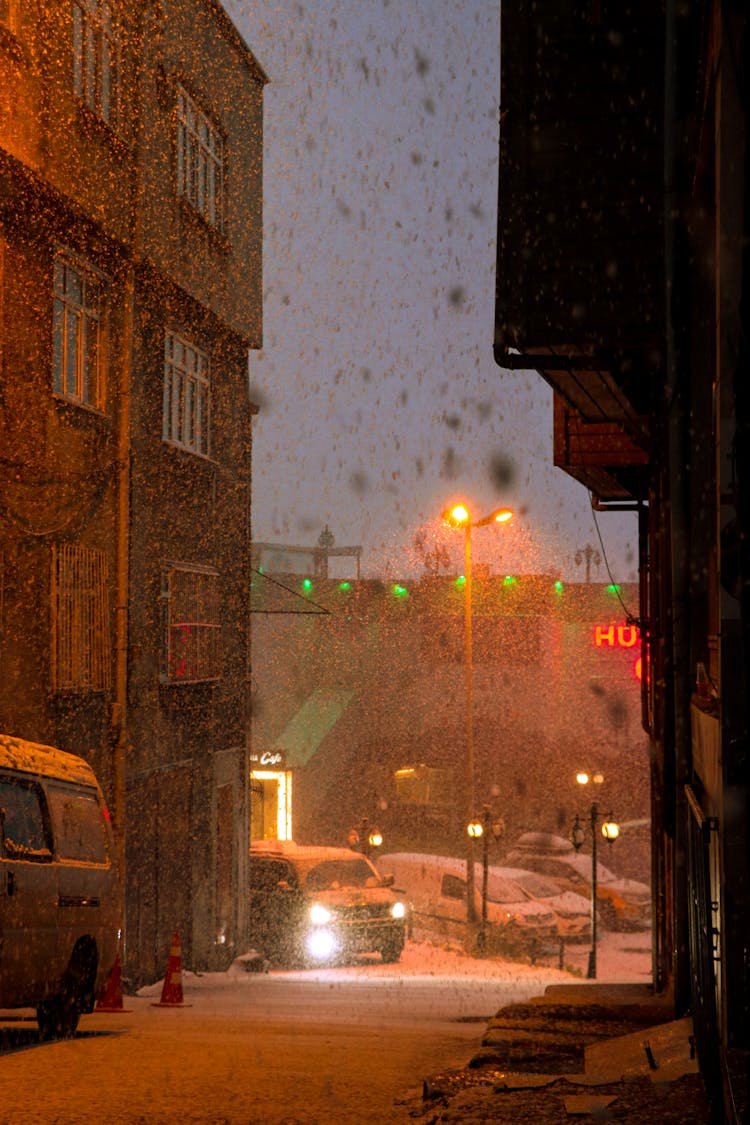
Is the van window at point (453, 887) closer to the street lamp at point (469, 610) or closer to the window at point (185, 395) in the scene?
the street lamp at point (469, 610)

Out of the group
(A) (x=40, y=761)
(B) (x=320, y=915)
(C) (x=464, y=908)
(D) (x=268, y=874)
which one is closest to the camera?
(A) (x=40, y=761)

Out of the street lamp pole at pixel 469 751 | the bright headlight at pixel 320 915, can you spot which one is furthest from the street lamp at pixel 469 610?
the bright headlight at pixel 320 915

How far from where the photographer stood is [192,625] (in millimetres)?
21797

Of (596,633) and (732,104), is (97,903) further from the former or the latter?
(596,633)

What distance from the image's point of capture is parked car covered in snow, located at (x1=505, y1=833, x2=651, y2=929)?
127 feet

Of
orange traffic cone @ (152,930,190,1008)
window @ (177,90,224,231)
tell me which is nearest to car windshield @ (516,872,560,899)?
window @ (177,90,224,231)

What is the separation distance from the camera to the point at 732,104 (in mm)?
4746

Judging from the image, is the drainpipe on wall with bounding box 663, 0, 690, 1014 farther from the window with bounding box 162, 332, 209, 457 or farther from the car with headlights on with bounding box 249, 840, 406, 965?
the car with headlights on with bounding box 249, 840, 406, 965

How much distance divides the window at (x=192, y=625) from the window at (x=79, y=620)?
2.39 metres

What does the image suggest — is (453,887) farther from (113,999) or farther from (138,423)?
(113,999)

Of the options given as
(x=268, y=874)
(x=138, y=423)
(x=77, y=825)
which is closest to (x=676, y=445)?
(x=77, y=825)

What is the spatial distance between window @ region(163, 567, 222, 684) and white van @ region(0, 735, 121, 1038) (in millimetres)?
8377

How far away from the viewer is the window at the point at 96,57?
17906 millimetres

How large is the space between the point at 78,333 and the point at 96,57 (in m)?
3.82
